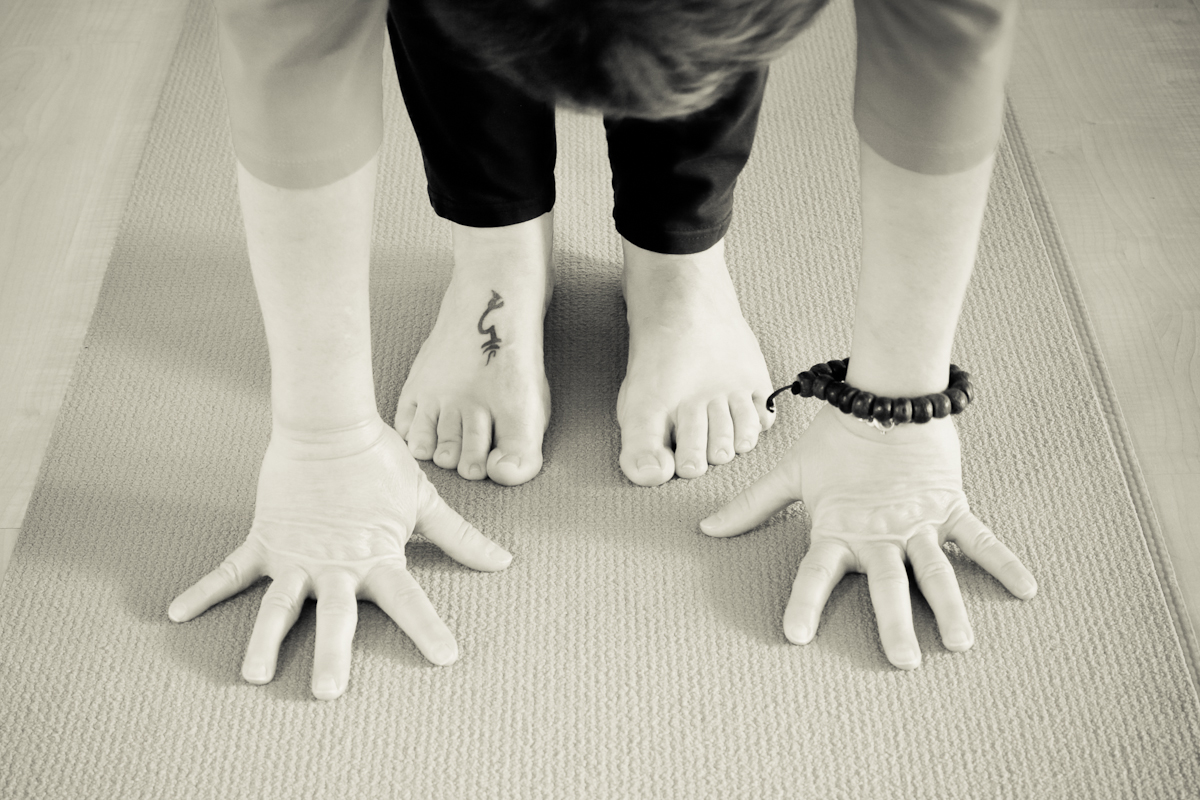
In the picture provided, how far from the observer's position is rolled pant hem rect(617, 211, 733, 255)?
983 millimetres

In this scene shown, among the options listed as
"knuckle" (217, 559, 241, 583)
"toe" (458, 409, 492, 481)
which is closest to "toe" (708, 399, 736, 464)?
"toe" (458, 409, 492, 481)

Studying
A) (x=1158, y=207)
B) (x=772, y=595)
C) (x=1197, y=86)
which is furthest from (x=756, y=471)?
(x=1197, y=86)

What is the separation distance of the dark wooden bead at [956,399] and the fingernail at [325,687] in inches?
20.4

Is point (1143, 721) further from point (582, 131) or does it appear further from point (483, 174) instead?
point (582, 131)

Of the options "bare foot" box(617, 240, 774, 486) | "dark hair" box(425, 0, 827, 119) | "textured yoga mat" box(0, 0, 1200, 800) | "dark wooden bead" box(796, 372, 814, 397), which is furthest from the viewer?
"bare foot" box(617, 240, 774, 486)

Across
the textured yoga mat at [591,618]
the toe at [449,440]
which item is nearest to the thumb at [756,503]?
the textured yoga mat at [591,618]

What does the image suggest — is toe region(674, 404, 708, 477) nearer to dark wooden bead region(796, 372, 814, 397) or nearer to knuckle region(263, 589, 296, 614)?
dark wooden bead region(796, 372, 814, 397)

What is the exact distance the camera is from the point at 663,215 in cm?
97

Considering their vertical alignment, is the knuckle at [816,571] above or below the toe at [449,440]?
above

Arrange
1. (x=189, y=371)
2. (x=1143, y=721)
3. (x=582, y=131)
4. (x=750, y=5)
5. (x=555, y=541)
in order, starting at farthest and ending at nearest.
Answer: (x=582, y=131) < (x=189, y=371) < (x=555, y=541) < (x=1143, y=721) < (x=750, y=5)

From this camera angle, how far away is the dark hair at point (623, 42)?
429 millimetres

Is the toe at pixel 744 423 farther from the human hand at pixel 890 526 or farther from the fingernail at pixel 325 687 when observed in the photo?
the fingernail at pixel 325 687

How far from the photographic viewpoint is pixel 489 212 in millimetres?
979

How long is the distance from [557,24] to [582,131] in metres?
0.96
